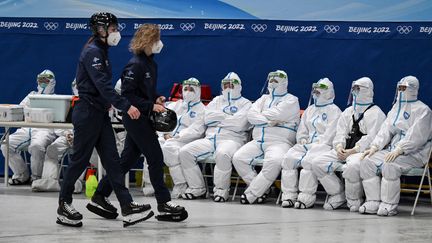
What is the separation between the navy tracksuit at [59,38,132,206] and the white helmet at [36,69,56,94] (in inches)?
188

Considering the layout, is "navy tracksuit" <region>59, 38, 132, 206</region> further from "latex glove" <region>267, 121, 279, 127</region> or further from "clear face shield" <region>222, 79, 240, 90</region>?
"clear face shield" <region>222, 79, 240, 90</region>

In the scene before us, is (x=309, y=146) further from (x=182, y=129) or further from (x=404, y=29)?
(x=404, y=29)

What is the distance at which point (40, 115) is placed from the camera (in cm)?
1159

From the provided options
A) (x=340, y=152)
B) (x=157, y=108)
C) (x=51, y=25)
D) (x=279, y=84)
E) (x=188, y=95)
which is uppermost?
(x=51, y=25)

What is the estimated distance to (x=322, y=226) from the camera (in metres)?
9.15

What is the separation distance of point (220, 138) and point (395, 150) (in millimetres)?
2437

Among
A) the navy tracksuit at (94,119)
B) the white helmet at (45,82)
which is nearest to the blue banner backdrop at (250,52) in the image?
the white helmet at (45,82)

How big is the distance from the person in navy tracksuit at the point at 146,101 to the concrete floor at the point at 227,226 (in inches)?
16.4

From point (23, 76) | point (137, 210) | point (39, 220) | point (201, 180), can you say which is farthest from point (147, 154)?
point (23, 76)

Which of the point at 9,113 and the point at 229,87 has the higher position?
the point at 229,87

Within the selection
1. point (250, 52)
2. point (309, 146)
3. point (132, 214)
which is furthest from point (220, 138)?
point (132, 214)

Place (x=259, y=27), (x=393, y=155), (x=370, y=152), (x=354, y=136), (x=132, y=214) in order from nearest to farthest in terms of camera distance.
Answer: (x=132, y=214), (x=393, y=155), (x=370, y=152), (x=354, y=136), (x=259, y=27)

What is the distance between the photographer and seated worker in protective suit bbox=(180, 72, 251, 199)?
37.3 ft

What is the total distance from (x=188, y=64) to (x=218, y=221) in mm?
4474
